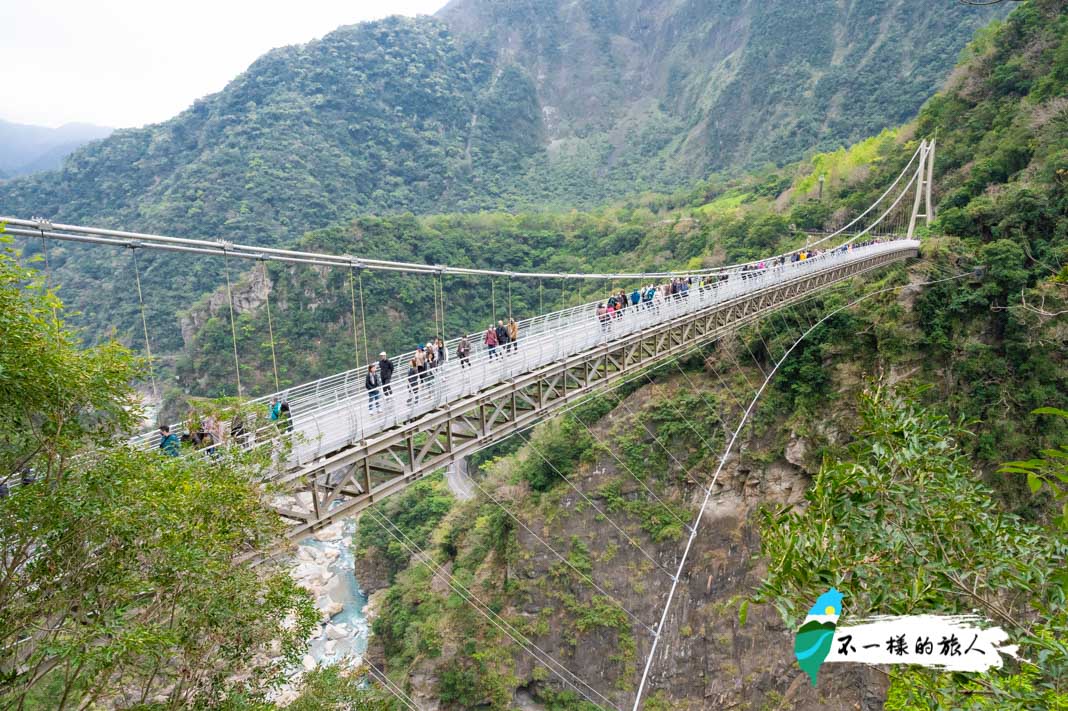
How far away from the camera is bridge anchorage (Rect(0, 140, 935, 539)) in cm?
635

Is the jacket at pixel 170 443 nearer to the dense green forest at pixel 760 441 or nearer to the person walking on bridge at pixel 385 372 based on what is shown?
the person walking on bridge at pixel 385 372

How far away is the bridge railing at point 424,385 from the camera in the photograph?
6562mm

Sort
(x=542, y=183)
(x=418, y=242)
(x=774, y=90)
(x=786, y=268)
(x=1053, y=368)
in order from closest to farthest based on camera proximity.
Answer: (x=1053, y=368) < (x=786, y=268) < (x=418, y=242) < (x=774, y=90) < (x=542, y=183)

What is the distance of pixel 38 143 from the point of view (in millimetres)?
160000

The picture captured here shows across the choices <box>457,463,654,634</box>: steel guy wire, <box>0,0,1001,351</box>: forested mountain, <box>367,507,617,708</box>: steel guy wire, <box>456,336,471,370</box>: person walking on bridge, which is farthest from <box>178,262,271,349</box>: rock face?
<box>456,336,471,370</box>: person walking on bridge

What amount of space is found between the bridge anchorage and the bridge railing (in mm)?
18

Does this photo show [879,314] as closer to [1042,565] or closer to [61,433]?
[1042,565]

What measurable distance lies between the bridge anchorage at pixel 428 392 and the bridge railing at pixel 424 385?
18mm

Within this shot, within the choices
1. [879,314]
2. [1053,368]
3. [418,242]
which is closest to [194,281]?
[418,242]

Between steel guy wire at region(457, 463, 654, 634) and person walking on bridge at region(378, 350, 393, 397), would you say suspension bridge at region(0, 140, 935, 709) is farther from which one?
steel guy wire at region(457, 463, 654, 634)

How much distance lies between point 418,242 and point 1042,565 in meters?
46.0

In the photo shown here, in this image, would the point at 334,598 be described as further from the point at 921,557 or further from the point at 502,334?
the point at 921,557

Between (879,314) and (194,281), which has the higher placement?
(879,314)

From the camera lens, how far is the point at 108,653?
357 centimetres
